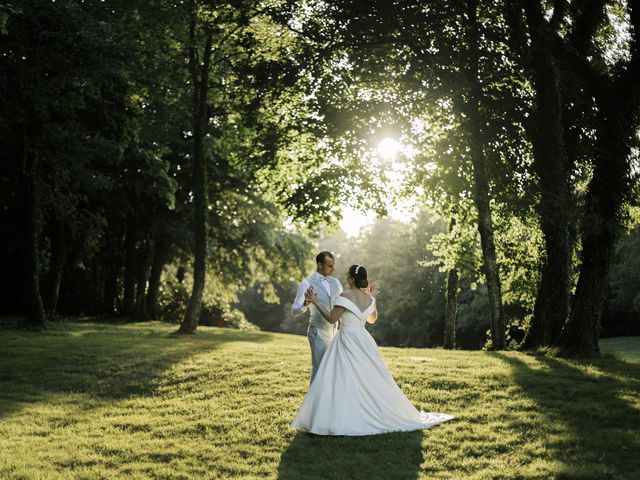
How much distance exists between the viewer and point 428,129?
75.5ft

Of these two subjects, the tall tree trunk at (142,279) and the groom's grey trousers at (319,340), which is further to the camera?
the tall tree trunk at (142,279)

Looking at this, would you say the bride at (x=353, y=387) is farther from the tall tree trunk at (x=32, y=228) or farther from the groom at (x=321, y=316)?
the tall tree trunk at (x=32, y=228)

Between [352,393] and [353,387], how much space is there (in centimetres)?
10

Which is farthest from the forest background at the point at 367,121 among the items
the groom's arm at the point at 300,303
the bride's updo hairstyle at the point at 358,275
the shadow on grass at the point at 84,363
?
the groom's arm at the point at 300,303

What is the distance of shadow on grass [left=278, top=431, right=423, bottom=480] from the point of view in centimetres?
866

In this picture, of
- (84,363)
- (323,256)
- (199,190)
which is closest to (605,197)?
(323,256)

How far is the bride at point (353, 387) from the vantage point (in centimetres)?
1018

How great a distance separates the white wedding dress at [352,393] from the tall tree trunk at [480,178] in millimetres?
9570

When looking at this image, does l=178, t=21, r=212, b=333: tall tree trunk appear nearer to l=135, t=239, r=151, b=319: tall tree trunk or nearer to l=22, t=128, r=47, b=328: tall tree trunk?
l=22, t=128, r=47, b=328: tall tree trunk

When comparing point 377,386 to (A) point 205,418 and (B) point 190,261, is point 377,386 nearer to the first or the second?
(A) point 205,418

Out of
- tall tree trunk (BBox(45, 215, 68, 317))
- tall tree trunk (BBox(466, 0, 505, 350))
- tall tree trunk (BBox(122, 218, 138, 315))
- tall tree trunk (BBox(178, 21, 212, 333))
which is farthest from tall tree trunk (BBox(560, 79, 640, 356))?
tall tree trunk (BBox(122, 218, 138, 315))

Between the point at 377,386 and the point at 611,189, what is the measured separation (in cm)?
866

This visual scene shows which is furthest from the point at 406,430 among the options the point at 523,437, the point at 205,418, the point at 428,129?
the point at 428,129

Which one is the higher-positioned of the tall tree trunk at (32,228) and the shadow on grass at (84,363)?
the tall tree trunk at (32,228)
